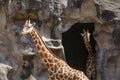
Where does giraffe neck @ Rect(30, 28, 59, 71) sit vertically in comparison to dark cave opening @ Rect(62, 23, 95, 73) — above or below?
above

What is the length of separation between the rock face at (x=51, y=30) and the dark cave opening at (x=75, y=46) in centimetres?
83

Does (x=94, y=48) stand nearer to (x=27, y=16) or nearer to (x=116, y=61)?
(x=116, y=61)

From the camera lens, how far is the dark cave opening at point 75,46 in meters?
10.2

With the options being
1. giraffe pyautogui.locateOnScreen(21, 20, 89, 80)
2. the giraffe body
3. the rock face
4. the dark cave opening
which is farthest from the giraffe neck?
the dark cave opening

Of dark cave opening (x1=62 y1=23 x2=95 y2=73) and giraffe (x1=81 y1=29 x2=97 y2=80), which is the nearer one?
giraffe (x1=81 y1=29 x2=97 y2=80)

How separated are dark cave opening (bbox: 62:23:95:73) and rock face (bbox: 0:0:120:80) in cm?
83

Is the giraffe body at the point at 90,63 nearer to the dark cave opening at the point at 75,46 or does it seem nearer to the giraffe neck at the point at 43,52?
the dark cave opening at the point at 75,46

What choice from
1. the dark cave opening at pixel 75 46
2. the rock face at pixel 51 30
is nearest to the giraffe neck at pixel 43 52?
the rock face at pixel 51 30

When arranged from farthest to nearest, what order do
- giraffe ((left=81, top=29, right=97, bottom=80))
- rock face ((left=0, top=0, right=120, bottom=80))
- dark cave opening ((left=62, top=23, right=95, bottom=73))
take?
dark cave opening ((left=62, top=23, right=95, bottom=73)) → giraffe ((left=81, top=29, right=97, bottom=80)) → rock face ((left=0, top=0, right=120, bottom=80))

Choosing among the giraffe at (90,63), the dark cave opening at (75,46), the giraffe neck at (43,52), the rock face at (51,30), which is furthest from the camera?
the dark cave opening at (75,46)

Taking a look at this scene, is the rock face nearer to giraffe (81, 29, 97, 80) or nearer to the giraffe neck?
giraffe (81, 29, 97, 80)

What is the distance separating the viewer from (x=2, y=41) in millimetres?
8406

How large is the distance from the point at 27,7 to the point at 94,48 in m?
2.14

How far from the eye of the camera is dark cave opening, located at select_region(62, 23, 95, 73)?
10234 millimetres
